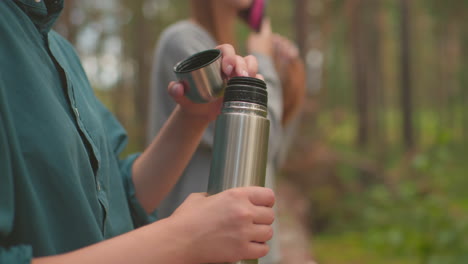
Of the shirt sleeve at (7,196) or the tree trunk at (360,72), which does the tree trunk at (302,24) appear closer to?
the tree trunk at (360,72)

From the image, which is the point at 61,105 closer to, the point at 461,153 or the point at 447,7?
the point at 461,153

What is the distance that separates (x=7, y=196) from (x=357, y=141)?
12853mm

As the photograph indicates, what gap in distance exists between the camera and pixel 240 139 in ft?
2.48

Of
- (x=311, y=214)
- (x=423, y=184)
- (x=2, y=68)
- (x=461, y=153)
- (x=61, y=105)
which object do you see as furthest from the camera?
(x=461, y=153)

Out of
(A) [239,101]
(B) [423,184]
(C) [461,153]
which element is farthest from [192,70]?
(C) [461,153]

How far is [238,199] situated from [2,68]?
17.9 inches

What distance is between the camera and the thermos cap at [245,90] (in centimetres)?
76

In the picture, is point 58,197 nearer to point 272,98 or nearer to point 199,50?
point 199,50

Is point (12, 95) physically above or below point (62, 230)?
above

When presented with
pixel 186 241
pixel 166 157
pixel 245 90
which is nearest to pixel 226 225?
pixel 186 241

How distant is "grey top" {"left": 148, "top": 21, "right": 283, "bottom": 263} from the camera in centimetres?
158

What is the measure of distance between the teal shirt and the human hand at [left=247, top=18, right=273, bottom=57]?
114 centimetres

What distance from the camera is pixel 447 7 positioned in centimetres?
1314

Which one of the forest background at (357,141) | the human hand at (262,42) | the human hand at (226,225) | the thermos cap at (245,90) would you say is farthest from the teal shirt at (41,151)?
the forest background at (357,141)
